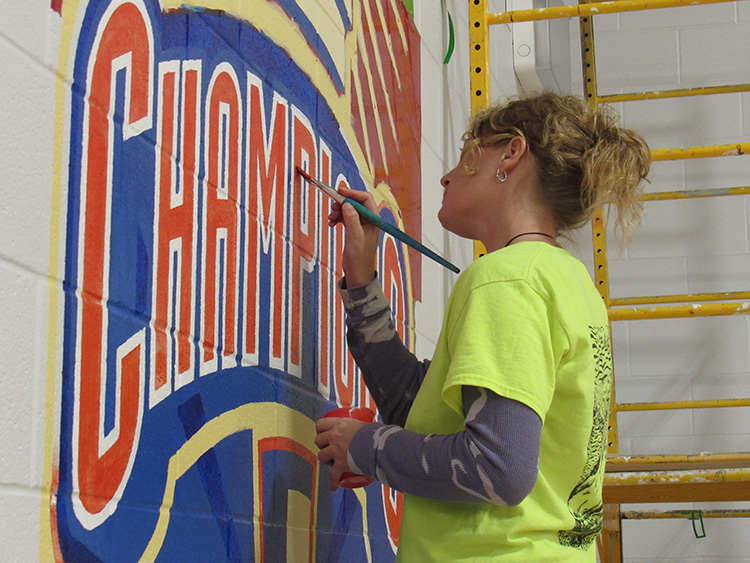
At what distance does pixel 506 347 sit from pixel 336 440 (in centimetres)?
23

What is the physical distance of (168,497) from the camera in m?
0.86

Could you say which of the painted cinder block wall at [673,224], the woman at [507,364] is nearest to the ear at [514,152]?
the woman at [507,364]

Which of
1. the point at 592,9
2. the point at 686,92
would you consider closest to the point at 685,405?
the point at 686,92

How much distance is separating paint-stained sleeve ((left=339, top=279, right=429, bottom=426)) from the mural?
8 cm

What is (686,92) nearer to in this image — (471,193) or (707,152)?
(707,152)

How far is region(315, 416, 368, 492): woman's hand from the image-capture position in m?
1.00

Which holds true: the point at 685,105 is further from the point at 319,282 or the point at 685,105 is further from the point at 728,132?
the point at 319,282

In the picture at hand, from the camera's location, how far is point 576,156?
109 centimetres

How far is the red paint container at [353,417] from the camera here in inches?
40.9

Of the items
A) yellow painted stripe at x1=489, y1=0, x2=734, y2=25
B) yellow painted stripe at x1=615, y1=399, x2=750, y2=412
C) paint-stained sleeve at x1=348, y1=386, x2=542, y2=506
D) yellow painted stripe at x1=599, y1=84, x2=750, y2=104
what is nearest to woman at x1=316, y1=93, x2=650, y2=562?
paint-stained sleeve at x1=348, y1=386, x2=542, y2=506

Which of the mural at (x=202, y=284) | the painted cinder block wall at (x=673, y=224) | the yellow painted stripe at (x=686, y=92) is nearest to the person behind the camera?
the mural at (x=202, y=284)

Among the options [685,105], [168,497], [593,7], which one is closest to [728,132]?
[685,105]

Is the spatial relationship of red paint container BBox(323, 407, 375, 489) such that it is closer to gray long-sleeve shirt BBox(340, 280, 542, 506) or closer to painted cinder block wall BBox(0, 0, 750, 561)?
gray long-sleeve shirt BBox(340, 280, 542, 506)

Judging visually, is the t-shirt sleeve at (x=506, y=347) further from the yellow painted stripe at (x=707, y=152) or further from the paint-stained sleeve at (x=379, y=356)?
the yellow painted stripe at (x=707, y=152)
